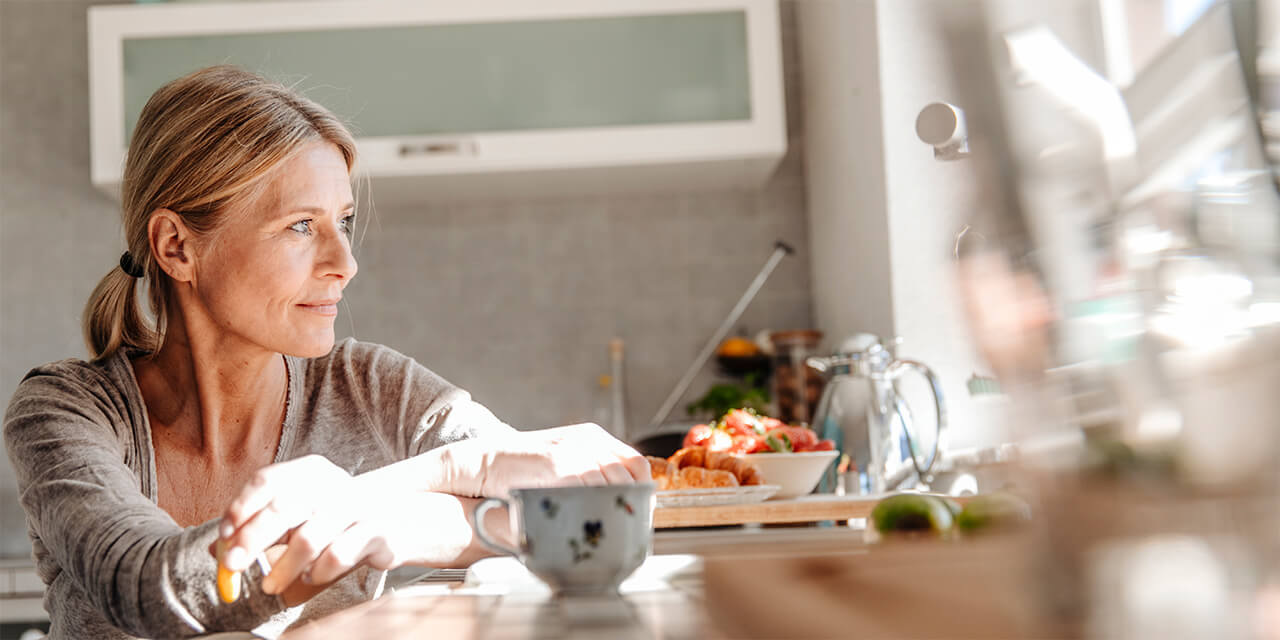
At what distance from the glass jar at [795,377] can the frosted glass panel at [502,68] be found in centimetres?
63

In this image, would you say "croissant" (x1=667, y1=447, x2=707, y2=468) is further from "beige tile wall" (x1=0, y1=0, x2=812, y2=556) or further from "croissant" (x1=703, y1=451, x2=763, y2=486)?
"beige tile wall" (x1=0, y1=0, x2=812, y2=556)

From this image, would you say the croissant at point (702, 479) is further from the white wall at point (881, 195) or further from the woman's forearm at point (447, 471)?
the woman's forearm at point (447, 471)

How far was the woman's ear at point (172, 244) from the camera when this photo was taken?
1.30m

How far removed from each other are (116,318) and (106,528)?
1.72ft

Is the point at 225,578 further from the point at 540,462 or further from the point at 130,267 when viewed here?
the point at 130,267

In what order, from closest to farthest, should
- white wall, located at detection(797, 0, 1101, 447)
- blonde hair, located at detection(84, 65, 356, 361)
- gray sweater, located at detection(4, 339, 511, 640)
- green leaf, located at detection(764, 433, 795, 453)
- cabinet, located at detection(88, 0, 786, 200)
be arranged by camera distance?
gray sweater, located at detection(4, 339, 511, 640) → blonde hair, located at detection(84, 65, 356, 361) → green leaf, located at detection(764, 433, 795, 453) → white wall, located at detection(797, 0, 1101, 447) → cabinet, located at detection(88, 0, 786, 200)

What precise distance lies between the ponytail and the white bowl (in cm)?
88

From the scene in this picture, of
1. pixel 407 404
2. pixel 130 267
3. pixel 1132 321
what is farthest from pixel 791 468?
pixel 1132 321

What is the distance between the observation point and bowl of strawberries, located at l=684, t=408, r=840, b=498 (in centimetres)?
168

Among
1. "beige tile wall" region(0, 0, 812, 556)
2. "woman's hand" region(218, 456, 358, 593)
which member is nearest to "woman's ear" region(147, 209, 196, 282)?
"woman's hand" region(218, 456, 358, 593)

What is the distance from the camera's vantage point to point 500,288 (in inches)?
134

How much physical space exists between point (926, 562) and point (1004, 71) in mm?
216

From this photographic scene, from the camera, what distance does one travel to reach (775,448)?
1.80 meters

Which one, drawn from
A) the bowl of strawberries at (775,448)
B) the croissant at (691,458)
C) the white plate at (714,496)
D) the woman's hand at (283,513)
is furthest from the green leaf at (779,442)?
the woman's hand at (283,513)
